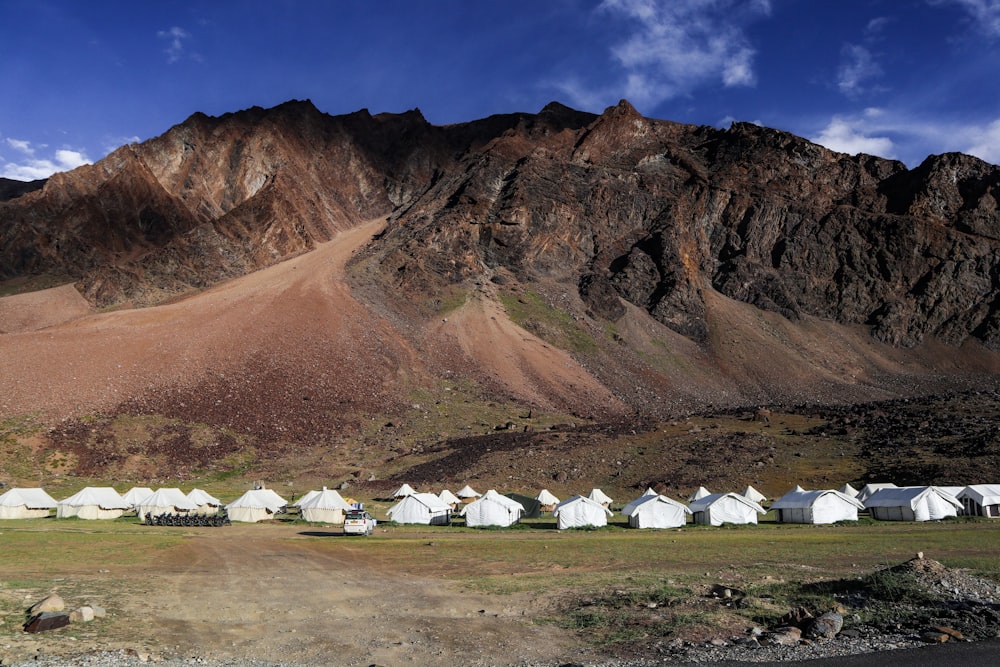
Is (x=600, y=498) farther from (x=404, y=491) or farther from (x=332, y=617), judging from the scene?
(x=332, y=617)

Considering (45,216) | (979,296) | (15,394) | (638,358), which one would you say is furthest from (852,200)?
(45,216)

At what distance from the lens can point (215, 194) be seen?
161 m

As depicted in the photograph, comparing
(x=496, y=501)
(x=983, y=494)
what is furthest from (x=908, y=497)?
(x=496, y=501)

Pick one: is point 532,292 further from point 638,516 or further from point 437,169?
point 638,516

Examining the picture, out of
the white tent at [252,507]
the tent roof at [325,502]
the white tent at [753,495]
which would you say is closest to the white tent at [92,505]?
the white tent at [252,507]

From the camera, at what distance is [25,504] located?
52.6 meters

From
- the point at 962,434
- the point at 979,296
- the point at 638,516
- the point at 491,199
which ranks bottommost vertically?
the point at 638,516

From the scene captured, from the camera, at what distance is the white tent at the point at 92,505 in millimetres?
→ 52094

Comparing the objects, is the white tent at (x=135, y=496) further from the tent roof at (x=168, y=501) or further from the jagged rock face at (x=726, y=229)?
→ the jagged rock face at (x=726, y=229)

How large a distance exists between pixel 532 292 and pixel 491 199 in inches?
928

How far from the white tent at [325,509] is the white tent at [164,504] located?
8.30 m

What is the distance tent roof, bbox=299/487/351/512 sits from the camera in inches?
2052

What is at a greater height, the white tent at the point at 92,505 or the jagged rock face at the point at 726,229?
the jagged rock face at the point at 726,229

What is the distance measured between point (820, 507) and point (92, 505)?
48.9 m
